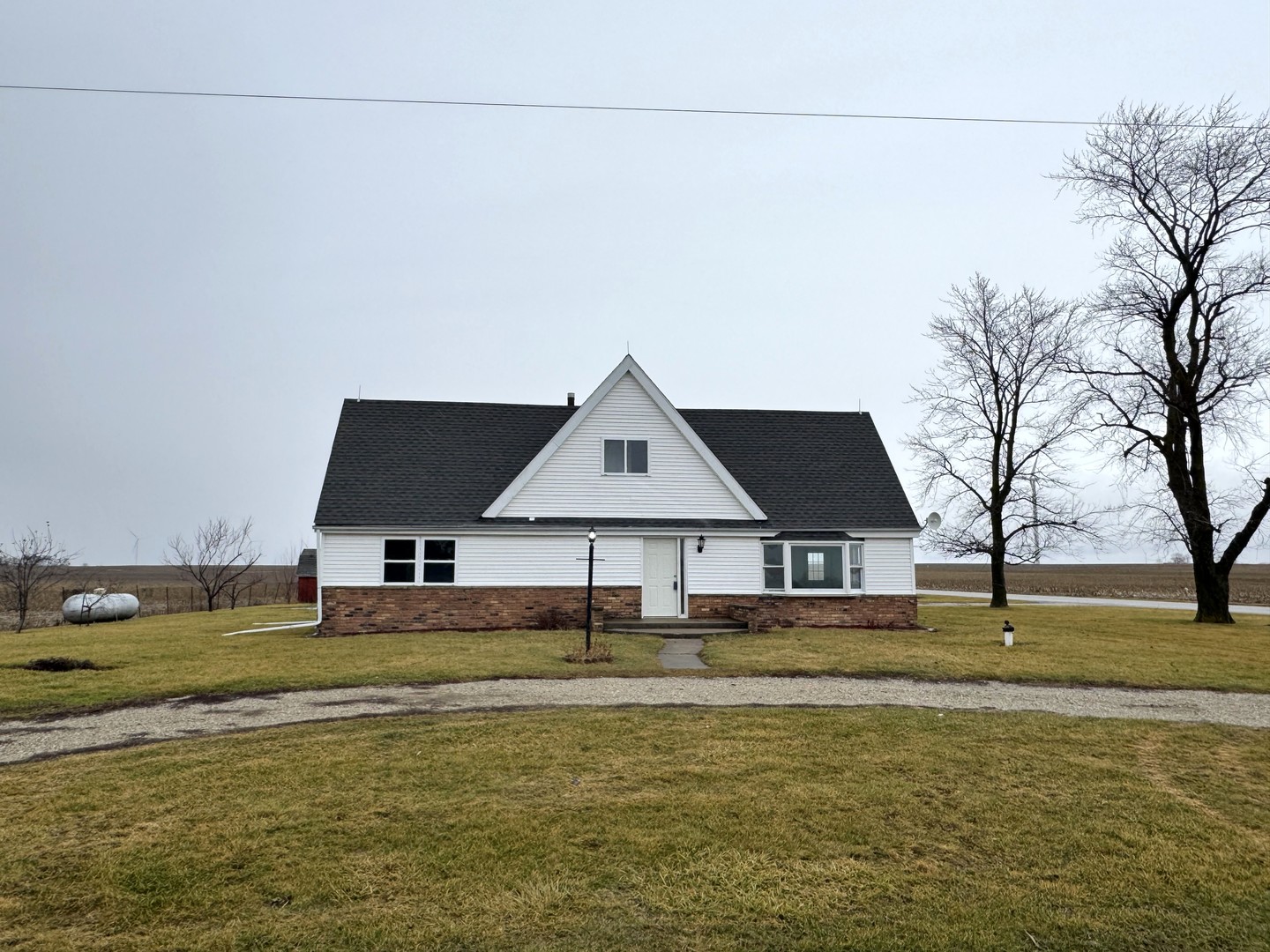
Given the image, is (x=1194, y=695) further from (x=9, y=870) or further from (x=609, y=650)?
(x=9, y=870)

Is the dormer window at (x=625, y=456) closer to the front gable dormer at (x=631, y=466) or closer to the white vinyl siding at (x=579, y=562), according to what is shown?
the front gable dormer at (x=631, y=466)

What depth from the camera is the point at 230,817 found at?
668cm

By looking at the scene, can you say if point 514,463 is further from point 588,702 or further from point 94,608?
point 94,608

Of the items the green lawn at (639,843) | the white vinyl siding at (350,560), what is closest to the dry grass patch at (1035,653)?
the green lawn at (639,843)

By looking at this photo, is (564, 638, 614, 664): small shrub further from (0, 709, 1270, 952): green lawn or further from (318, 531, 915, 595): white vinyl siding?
(0, 709, 1270, 952): green lawn

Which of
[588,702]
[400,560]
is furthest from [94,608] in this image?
[588,702]

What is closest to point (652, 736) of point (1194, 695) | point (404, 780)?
point (404, 780)

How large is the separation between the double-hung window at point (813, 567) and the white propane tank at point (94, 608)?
89.6ft

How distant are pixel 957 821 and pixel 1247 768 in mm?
4148

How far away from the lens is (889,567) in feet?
78.7

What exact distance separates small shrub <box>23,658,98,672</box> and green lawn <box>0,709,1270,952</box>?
26.1 feet

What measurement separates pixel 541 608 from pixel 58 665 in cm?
1099

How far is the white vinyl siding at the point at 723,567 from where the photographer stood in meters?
23.3

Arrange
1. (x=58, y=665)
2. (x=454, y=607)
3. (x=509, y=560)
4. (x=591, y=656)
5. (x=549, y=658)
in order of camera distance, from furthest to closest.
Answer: (x=509, y=560), (x=454, y=607), (x=549, y=658), (x=591, y=656), (x=58, y=665)
